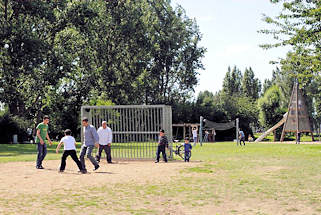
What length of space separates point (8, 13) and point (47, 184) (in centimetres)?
3055

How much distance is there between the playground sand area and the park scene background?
0.03m

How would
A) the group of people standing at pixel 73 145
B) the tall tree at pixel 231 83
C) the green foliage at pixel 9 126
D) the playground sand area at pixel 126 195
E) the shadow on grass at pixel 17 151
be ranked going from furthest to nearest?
1. the tall tree at pixel 231 83
2. the green foliage at pixel 9 126
3. the shadow on grass at pixel 17 151
4. the group of people standing at pixel 73 145
5. the playground sand area at pixel 126 195

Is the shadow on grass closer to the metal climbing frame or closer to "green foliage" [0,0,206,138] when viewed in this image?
"green foliage" [0,0,206,138]

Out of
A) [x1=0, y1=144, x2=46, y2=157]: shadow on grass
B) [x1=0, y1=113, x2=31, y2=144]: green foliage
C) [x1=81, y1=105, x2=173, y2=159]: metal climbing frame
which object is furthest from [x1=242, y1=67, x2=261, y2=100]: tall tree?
[x1=81, y1=105, x2=173, y2=159]: metal climbing frame

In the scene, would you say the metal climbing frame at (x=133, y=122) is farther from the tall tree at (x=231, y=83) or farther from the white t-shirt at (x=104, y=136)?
the tall tree at (x=231, y=83)

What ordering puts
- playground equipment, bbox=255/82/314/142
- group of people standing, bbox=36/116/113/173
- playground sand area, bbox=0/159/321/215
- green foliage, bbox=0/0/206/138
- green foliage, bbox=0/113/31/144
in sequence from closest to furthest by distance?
playground sand area, bbox=0/159/321/215, group of people standing, bbox=36/116/113/173, green foliage, bbox=0/0/206/138, green foliage, bbox=0/113/31/144, playground equipment, bbox=255/82/314/142

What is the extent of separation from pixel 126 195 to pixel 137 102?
44937 mm

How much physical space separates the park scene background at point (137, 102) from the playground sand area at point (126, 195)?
1.0 inches

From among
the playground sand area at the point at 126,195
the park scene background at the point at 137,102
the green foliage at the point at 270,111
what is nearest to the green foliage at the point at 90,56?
the park scene background at the point at 137,102

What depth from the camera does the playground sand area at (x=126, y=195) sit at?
7.89 m

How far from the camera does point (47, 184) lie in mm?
11406

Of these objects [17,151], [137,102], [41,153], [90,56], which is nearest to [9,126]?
[17,151]

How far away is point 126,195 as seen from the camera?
31.3 ft

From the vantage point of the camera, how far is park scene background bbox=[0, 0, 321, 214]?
358 inches
